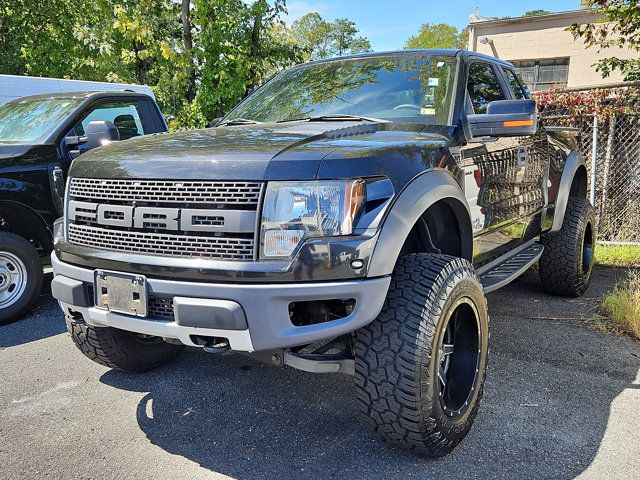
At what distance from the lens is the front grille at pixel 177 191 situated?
2219mm

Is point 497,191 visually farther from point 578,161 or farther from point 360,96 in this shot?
point 578,161

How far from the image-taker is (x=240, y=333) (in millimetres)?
2178

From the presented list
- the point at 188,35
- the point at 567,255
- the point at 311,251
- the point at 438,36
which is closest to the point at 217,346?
the point at 311,251

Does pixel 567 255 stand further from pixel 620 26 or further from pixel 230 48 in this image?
pixel 230 48

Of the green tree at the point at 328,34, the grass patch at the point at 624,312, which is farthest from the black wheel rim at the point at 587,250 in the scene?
the green tree at the point at 328,34

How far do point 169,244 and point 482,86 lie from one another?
2568 mm

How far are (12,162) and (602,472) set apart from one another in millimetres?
4671

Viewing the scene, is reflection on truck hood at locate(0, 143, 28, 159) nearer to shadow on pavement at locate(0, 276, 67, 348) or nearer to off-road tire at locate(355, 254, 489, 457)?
shadow on pavement at locate(0, 276, 67, 348)

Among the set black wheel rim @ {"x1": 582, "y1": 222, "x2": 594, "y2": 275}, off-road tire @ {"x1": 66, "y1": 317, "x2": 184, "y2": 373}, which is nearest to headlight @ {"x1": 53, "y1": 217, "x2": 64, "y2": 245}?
off-road tire @ {"x1": 66, "y1": 317, "x2": 184, "y2": 373}

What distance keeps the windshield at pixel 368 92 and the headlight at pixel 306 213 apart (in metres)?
1.22

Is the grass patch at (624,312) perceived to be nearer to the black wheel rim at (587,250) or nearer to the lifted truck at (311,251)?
the black wheel rim at (587,250)

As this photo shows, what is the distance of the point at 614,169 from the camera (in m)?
7.20

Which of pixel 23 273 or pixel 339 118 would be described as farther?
pixel 23 273

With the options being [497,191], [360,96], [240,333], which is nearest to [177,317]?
[240,333]
